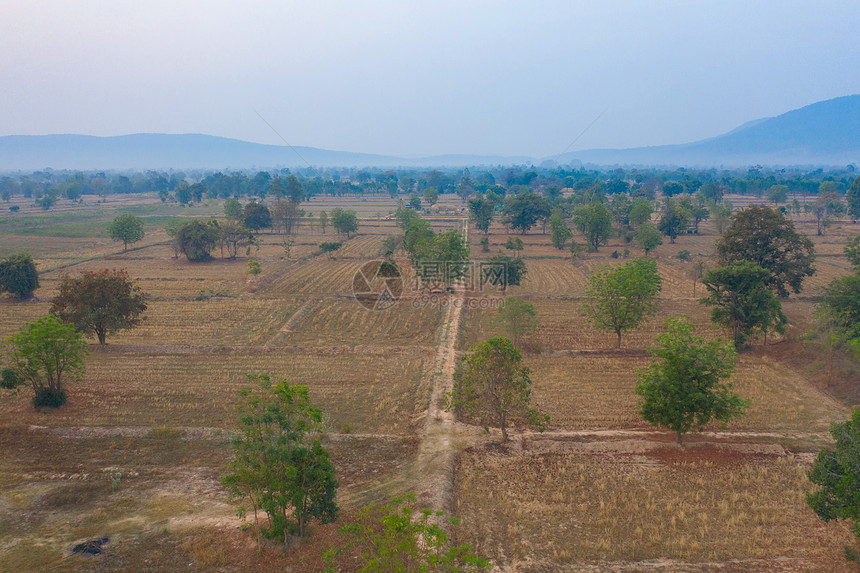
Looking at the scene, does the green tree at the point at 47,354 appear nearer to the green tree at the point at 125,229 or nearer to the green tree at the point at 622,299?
the green tree at the point at 622,299

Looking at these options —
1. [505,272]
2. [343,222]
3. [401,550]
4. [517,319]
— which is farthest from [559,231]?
[401,550]

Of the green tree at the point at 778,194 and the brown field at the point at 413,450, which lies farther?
the green tree at the point at 778,194

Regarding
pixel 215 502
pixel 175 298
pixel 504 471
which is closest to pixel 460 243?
pixel 175 298

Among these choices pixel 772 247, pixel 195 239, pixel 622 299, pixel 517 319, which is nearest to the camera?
pixel 517 319

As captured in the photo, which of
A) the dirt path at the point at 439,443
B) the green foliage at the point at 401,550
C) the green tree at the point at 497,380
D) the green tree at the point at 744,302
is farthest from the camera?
the green tree at the point at 744,302

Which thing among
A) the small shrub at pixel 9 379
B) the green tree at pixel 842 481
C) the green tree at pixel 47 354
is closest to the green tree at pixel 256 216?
the green tree at pixel 47 354

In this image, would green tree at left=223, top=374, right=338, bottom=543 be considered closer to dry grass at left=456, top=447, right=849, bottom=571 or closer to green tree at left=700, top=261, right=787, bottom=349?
dry grass at left=456, top=447, right=849, bottom=571

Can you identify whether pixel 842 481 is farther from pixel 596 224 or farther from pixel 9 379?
pixel 596 224
